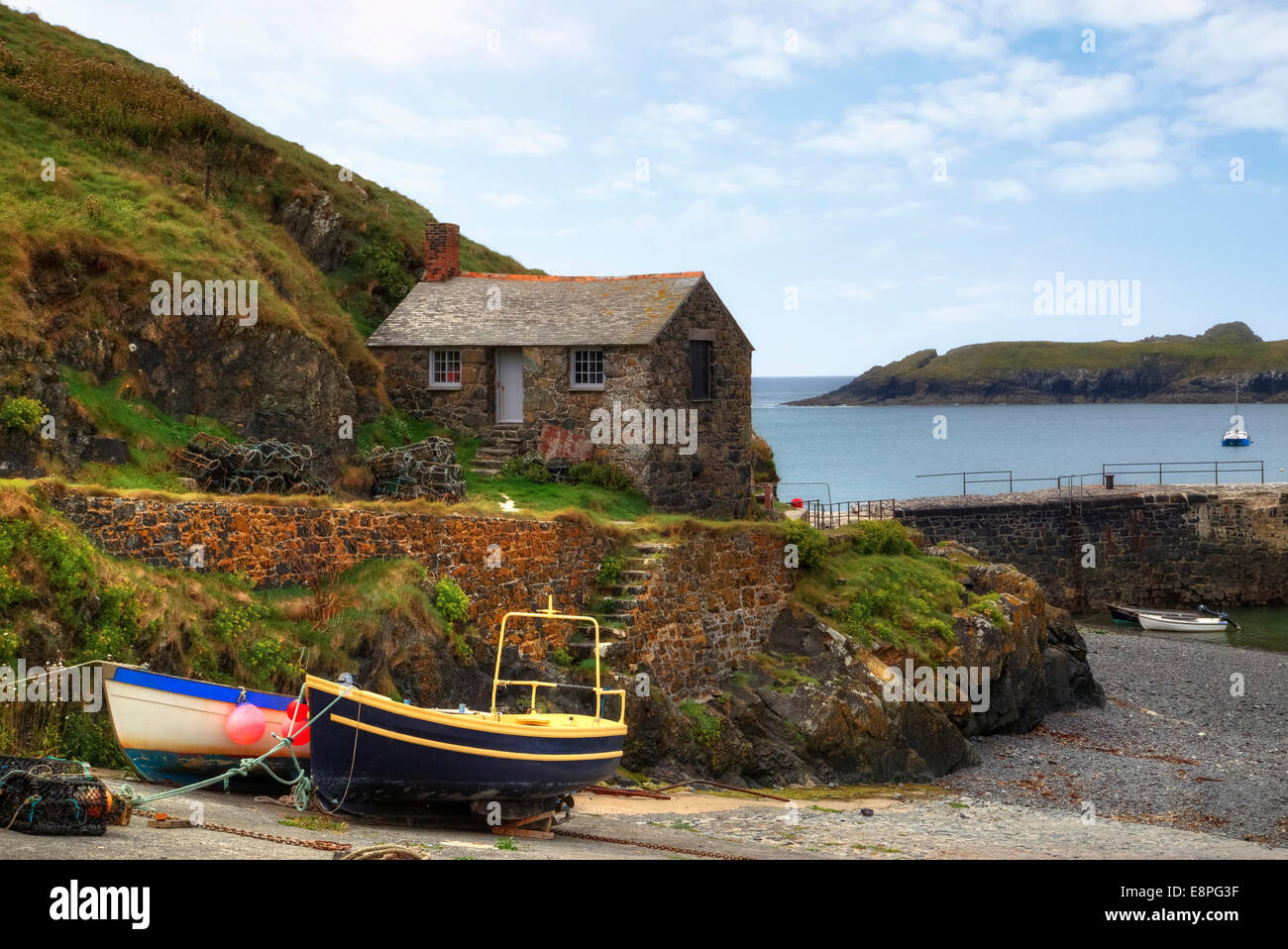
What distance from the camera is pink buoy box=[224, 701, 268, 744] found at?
15.8m

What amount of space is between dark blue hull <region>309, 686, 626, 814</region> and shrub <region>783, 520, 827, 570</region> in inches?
523

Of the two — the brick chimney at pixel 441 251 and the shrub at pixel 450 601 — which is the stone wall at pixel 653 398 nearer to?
the brick chimney at pixel 441 251

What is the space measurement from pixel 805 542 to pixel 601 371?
25.9ft

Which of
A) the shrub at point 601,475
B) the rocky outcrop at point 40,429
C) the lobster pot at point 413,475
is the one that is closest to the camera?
the rocky outcrop at point 40,429

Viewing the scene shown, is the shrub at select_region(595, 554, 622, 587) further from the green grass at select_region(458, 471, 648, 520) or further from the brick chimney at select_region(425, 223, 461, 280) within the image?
the brick chimney at select_region(425, 223, 461, 280)

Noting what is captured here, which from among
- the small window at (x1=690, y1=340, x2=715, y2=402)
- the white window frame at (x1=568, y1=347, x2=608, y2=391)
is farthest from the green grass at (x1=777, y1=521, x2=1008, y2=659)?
the white window frame at (x1=568, y1=347, x2=608, y2=391)

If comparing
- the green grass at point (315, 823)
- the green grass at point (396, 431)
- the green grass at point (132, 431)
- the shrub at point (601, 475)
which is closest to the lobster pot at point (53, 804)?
the green grass at point (315, 823)

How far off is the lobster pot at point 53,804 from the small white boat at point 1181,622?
44.5 meters

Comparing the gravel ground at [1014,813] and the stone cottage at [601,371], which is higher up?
the stone cottage at [601,371]

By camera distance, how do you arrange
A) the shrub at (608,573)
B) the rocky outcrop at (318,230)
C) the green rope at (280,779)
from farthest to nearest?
the rocky outcrop at (318,230) → the shrub at (608,573) → the green rope at (280,779)

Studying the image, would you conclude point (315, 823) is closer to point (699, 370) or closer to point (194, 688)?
point (194, 688)

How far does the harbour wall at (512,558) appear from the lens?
1845 cm
